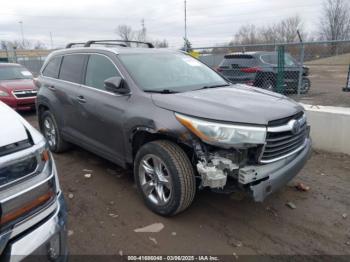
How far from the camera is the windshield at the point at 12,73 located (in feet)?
31.4

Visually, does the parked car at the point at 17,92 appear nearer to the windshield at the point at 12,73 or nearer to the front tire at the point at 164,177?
the windshield at the point at 12,73

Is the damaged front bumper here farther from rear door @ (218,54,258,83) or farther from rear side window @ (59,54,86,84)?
rear door @ (218,54,258,83)

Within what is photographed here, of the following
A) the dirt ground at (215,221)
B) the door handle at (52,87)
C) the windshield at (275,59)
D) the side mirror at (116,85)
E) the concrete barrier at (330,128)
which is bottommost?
the dirt ground at (215,221)

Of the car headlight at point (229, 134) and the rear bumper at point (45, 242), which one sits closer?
the rear bumper at point (45, 242)

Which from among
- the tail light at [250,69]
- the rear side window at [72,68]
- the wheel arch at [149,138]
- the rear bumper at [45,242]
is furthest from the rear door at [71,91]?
the tail light at [250,69]

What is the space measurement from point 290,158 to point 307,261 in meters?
0.98

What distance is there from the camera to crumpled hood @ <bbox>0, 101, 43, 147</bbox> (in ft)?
5.60

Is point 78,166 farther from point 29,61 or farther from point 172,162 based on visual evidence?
point 29,61

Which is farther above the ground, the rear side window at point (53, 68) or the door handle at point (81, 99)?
the rear side window at point (53, 68)

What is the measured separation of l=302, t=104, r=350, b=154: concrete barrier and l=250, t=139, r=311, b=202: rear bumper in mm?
2049

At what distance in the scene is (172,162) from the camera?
2980mm

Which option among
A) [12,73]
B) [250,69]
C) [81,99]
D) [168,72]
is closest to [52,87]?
[81,99]

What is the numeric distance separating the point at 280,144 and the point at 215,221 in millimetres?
1067

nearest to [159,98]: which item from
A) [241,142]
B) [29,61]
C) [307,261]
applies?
[241,142]
